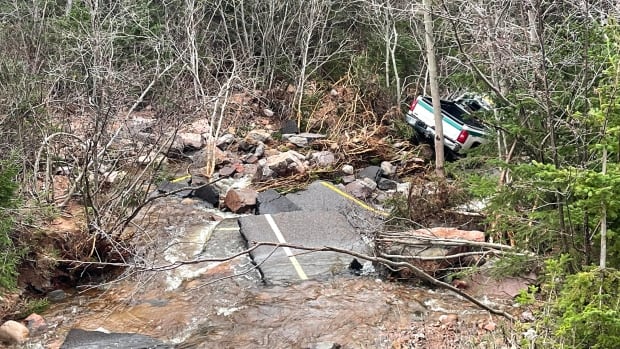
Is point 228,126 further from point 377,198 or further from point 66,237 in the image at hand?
point 66,237

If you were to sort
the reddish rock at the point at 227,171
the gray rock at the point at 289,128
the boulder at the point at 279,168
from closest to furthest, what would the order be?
the boulder at the point at 279,168
the reddish rock at the point at 227,171
the gray rock at the point at 289,128

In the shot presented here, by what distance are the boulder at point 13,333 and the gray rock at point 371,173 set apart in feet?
28.4

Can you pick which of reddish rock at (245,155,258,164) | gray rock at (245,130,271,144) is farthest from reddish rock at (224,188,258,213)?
gray rock at (245,130,271,144)

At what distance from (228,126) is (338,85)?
13.7ft

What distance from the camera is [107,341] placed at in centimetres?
641

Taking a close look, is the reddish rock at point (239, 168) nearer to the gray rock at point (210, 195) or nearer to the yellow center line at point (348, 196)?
the gray rock at point (210, 195)

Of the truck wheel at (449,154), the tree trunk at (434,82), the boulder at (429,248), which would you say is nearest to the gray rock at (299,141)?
the truck wheel at (449,154)

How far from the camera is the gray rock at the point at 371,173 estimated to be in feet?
45.7

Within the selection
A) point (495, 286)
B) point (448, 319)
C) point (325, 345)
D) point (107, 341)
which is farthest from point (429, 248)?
point (107, 341)

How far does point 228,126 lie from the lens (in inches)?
666

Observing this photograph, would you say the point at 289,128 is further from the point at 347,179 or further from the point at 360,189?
the point at 360,189

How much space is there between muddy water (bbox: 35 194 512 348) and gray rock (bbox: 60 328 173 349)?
20cm

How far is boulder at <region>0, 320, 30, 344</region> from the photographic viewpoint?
255 inches

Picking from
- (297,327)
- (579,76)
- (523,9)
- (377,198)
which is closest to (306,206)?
(377,198)
